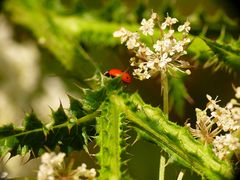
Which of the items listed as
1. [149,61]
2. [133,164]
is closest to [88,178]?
[149,61]

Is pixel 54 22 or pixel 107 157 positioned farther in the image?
pixel 54 22

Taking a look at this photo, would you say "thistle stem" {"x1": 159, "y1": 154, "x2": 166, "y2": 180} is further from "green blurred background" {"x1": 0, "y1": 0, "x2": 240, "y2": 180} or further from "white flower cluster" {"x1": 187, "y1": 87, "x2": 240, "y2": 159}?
"green blurred background" {"x1": 0, "y1": 0, "x2": 240, "y2": 180}

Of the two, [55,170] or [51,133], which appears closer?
[55,170]

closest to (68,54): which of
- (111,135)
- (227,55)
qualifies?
(227,55)

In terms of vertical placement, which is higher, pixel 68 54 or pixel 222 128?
pixel 68 54

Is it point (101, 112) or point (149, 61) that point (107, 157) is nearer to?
point (101, 112)

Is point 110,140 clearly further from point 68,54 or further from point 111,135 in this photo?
point 68,54
